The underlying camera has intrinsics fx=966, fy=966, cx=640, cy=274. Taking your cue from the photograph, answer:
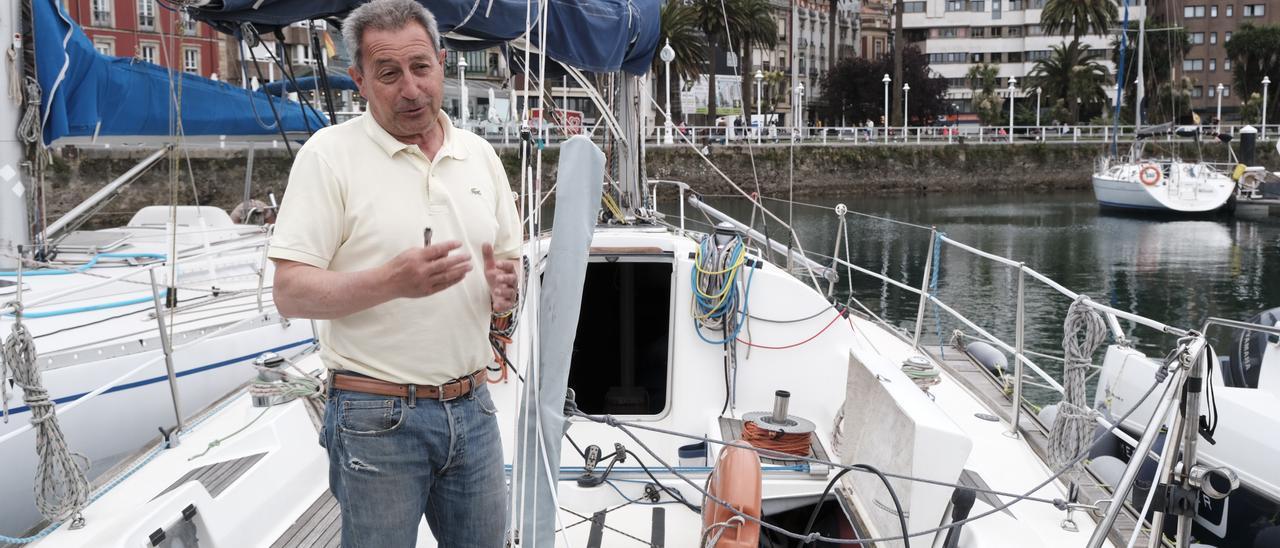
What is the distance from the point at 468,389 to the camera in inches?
81.1

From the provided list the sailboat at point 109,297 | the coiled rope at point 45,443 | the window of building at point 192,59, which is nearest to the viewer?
the coiled rope at point 45,443

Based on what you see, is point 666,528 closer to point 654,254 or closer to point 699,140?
point 654,254

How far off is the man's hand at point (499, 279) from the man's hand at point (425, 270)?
0.73ft

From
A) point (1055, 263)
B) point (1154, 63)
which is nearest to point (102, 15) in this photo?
point (1055, 263)

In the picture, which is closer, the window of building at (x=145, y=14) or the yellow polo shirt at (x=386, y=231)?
the yellow polo shirt at (x=386, y=231)

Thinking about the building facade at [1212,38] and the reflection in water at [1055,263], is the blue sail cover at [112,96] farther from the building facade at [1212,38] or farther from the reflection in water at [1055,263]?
the building facade at [1212,38]

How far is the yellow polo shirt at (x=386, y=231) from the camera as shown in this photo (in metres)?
1.87

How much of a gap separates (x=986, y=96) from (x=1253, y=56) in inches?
592

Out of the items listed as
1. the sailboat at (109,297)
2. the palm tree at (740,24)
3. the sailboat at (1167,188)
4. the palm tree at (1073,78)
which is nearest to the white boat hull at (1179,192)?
the sailboat at (1167,188)

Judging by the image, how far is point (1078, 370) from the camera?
11.4 ft

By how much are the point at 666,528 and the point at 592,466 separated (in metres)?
0.42

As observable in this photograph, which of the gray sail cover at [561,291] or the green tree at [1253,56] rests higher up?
the green tree at [1253,56]

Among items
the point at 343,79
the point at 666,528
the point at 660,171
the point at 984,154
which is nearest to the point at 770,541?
the point at 666,528

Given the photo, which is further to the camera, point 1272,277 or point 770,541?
point 1272,277
